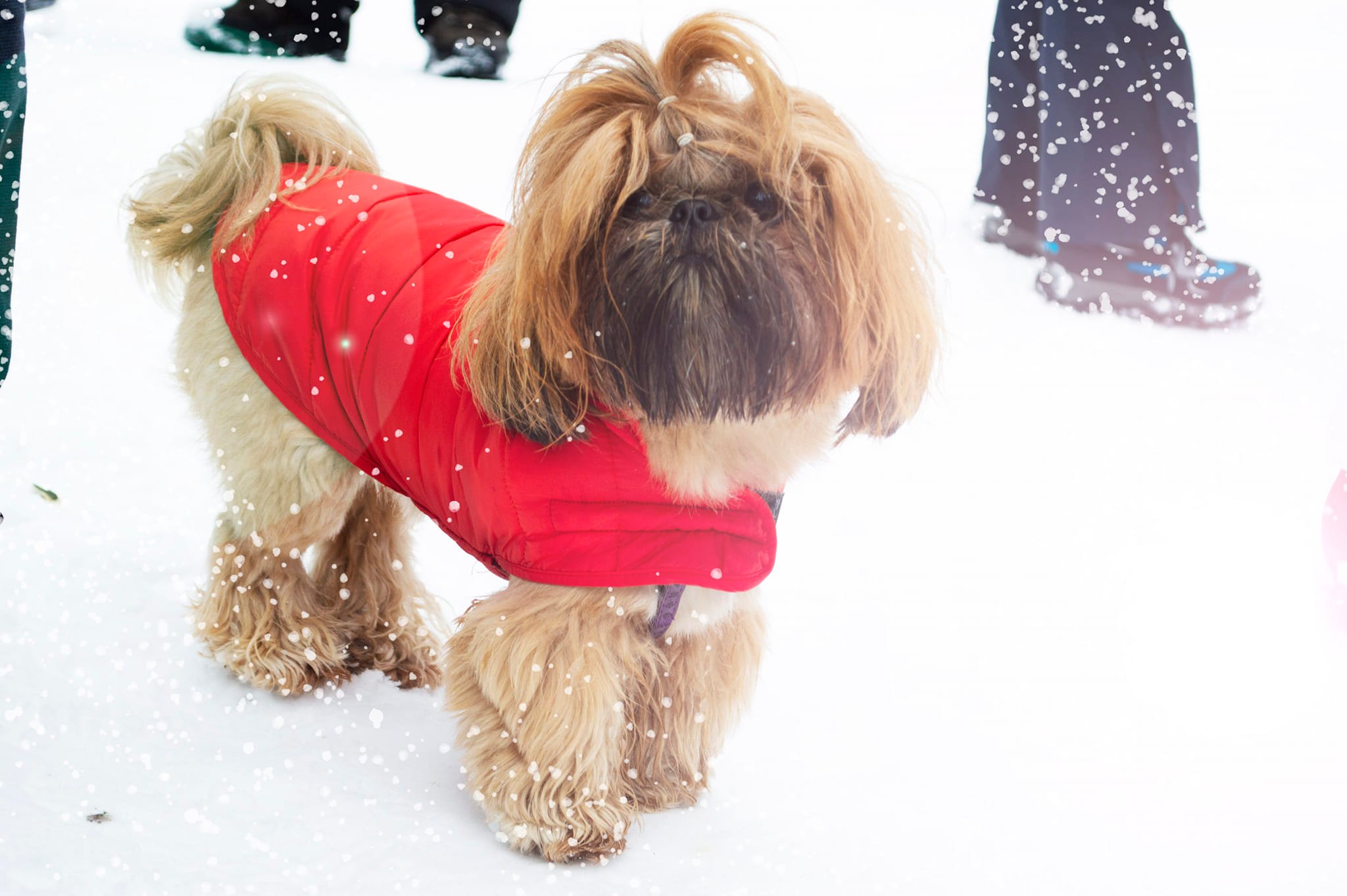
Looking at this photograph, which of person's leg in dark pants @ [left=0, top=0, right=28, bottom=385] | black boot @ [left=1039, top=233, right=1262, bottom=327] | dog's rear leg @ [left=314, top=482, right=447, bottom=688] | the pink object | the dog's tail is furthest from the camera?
black boot @ [left=1039, top=233, right=1262, bottom=327]

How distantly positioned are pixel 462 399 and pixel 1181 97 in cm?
277

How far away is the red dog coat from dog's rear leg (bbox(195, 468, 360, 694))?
0.76 ft

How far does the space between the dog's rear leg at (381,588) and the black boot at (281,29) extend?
1.78 m

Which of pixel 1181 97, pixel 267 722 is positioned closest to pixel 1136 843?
pixel 267 722

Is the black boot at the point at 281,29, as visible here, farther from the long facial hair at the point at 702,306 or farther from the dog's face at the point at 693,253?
the long facial hair at the point at 702,306

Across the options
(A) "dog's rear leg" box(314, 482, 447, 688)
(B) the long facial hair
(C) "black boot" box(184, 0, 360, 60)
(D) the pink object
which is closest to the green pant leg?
(A) "dog's rear leg" box(314, 482, 447, 688)

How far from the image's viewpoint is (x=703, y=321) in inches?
59.7

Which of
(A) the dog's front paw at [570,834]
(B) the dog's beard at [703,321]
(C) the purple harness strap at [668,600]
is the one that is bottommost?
(A) the dog's front paw at [570,834]

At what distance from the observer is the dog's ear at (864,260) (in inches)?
59.9

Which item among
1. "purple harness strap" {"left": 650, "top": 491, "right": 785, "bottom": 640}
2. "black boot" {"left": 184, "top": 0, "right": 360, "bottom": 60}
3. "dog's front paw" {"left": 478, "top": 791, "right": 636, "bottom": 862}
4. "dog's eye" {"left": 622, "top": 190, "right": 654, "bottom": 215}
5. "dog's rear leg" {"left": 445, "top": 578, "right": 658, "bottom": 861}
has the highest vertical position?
"dog's eye" {"left": 622, "top": 190, "right": 654, "bottom": 215}

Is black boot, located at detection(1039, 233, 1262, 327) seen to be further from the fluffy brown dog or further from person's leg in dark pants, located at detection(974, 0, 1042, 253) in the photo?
the fluffy brown dog

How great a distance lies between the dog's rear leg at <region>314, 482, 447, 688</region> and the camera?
8.14ft

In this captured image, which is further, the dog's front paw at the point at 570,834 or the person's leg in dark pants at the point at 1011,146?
the person's leg in dark pants at the point at 1011,146

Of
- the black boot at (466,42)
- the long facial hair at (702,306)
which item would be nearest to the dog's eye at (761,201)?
the long facial hair at (702,306)
